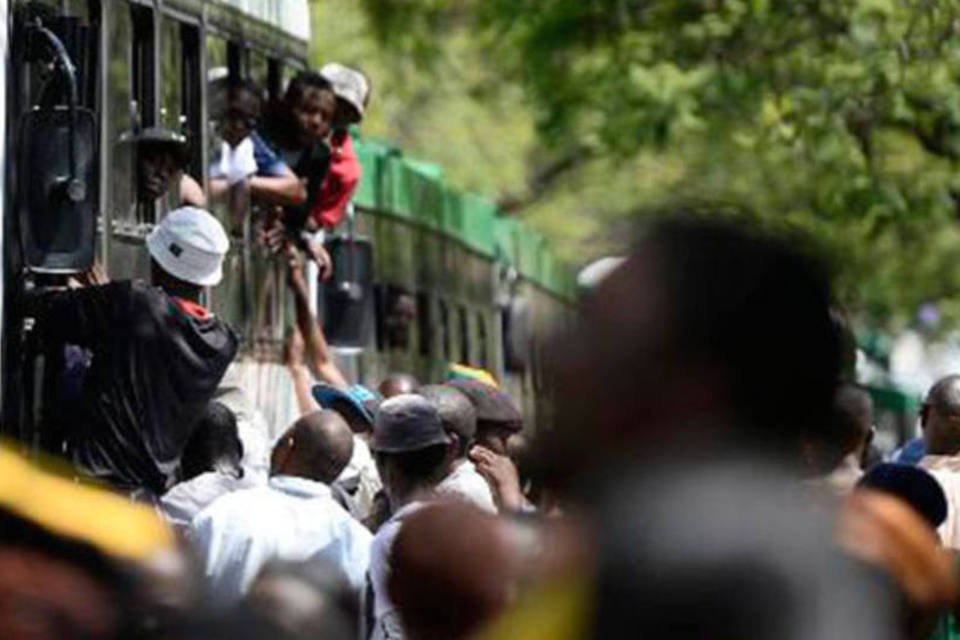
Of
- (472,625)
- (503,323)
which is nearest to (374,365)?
(503,323)

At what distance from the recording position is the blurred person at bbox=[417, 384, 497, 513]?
438 inches

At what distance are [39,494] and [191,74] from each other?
379 inches

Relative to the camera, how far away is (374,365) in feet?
→ 63.8

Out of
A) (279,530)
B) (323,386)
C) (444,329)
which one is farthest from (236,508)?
(444,329)

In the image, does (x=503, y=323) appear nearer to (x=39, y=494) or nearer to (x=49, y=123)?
(x=49, y=123)

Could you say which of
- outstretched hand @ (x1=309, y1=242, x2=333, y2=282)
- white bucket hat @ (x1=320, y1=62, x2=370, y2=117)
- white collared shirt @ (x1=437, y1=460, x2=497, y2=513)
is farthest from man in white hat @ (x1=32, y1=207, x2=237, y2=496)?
white bucket hat @ (x1=320, y1=62, x2=370, y2=117)

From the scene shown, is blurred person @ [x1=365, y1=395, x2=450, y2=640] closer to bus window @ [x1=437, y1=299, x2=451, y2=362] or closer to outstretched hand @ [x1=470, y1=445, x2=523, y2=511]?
outstretched hand @ [x1=470, y1=445, x2=523, y2=511]

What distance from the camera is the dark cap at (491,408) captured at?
43.2ft

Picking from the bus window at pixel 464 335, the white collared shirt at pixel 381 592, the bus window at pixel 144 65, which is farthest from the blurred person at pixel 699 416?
the bus window at pixel 464 335

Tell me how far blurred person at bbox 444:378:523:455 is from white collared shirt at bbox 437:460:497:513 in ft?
4.52

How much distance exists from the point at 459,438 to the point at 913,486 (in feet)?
14.4

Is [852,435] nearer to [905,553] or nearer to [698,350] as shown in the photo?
[905,553]

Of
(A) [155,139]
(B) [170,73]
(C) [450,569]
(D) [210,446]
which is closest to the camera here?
(C) [450,569]

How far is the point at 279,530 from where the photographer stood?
10.2 metres
